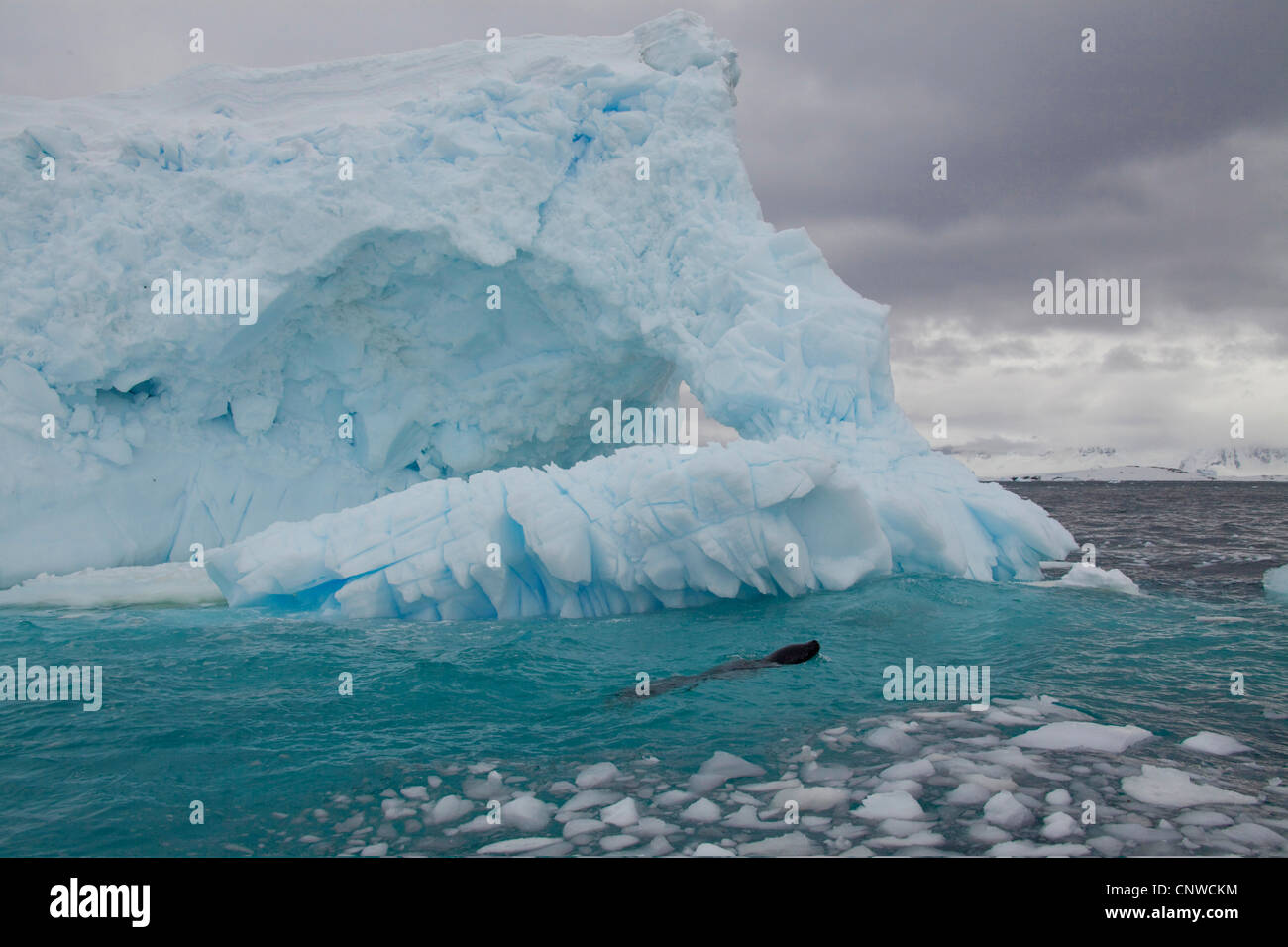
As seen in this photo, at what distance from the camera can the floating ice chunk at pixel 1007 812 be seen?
3518mm

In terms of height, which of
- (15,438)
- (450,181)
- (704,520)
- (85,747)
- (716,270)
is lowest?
(85,747)

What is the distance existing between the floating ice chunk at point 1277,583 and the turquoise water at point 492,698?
2.82ft

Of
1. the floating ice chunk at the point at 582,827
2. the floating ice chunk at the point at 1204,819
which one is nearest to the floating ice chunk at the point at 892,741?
the floating ice chunk at the point at 1204,819

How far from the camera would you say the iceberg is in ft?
30.7

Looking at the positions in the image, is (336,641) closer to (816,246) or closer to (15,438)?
(15,438)

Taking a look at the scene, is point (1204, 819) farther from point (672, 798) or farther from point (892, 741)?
point (672, 798)

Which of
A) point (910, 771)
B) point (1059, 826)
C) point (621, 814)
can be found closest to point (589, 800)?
point (621, 814)

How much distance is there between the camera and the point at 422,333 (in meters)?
13.9

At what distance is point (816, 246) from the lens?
13.2 metres

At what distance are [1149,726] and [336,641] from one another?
635 cm

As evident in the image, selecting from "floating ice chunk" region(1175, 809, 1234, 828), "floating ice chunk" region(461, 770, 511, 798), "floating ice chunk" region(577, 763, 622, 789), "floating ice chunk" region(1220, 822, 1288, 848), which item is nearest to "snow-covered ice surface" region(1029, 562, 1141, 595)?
"floating ice chunk" region(1175, 809, 1234, 828)

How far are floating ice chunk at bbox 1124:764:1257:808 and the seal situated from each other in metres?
2.69

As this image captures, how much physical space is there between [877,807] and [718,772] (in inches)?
33.1
